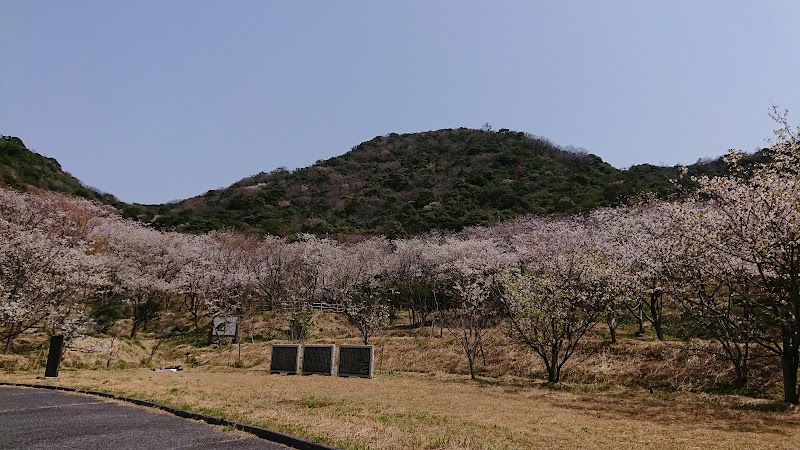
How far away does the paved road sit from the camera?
8.41m

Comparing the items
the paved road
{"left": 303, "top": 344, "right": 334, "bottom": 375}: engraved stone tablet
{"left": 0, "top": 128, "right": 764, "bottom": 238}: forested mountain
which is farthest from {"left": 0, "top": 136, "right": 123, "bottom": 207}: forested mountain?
the paved road

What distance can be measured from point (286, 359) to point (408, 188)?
272ft

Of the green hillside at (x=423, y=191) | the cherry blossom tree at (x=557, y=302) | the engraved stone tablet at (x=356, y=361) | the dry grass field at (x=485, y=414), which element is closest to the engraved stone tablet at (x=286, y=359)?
the engraved stone tablet at (x=356, y=361)

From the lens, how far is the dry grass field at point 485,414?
364 inches

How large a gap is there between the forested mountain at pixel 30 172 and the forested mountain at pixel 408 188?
22 centimetres

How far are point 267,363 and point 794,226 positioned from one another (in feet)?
95.2

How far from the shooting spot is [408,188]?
10794cm

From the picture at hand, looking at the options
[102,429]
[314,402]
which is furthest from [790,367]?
[102,429]

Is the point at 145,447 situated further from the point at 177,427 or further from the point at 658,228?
the point at 658,228

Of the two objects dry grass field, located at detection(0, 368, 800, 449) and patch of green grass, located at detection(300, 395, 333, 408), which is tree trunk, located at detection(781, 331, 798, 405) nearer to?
dry grass field, located at detection(0, 368, 800, 449)

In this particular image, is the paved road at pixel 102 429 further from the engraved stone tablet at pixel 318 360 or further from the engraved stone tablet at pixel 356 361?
the engraved stone tablet at pixel 318 360

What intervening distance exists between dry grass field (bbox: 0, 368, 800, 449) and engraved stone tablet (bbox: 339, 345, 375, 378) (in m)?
3.30

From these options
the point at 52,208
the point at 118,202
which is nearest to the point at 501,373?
the point at 52,208

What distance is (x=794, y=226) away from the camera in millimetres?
14102
